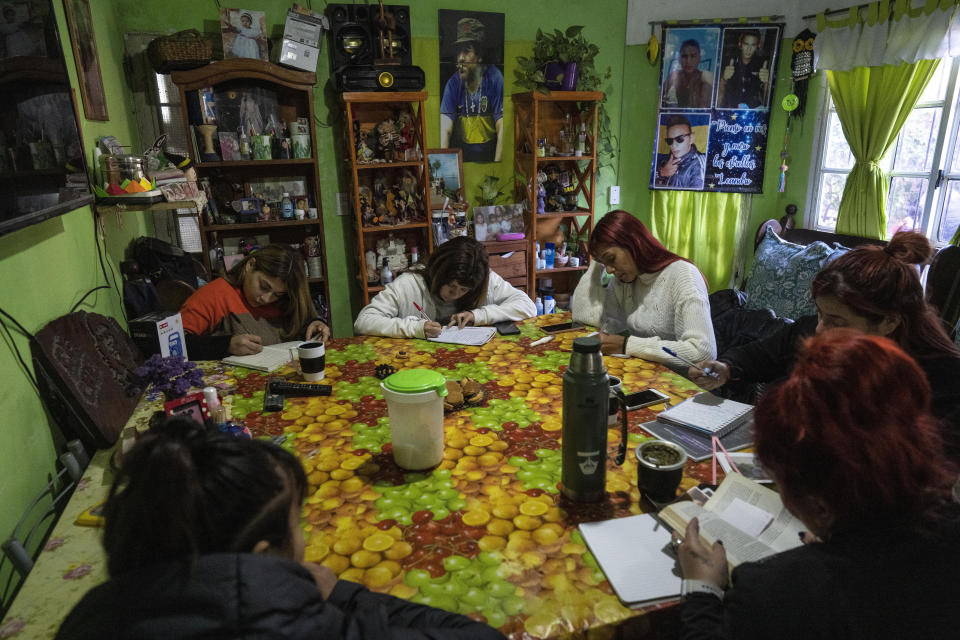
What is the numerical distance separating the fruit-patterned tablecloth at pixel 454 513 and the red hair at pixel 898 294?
0.50 m

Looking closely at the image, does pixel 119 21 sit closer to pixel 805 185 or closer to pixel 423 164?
pixel 423 164

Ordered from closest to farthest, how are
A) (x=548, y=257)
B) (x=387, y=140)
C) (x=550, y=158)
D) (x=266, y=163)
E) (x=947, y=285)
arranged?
(x=947, y=285) → (x=266, y=163) → (x=387, y=140) → (x=550, y=158) → (x=548, y=257)

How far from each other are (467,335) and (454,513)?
112cm

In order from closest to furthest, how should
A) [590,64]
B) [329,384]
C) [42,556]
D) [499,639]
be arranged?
[499,639], [42,556], [329,384], [590,64]

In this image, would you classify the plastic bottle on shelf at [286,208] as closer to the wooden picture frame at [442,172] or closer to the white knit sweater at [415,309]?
the wooden picture frame at [442,172]

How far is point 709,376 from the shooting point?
180cm

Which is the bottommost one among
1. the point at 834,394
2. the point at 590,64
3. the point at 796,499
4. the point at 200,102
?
the point at 796,499

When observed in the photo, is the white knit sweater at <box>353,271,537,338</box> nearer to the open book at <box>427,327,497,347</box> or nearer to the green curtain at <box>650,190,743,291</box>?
the open book at <box>427,327,497,347</box>

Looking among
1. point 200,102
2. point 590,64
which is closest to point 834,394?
point 200,102

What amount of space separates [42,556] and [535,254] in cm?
346

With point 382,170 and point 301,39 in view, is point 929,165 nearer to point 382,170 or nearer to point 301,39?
point 382,170

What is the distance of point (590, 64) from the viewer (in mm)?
4094

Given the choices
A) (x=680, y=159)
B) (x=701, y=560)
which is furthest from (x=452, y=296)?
(x=680, y=159)

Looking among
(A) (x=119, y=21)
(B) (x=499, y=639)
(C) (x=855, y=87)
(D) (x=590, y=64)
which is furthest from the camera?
(D) (x=590, y=64)
